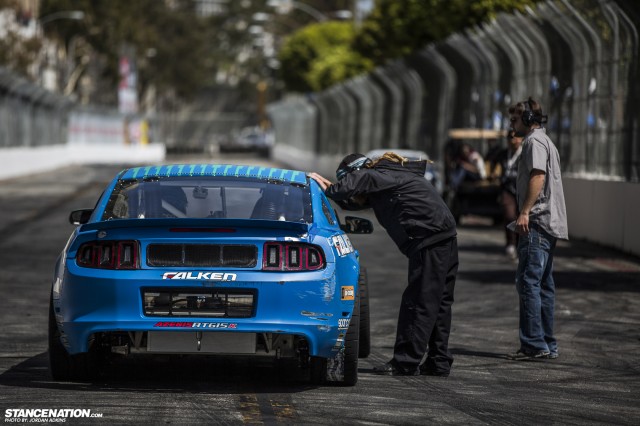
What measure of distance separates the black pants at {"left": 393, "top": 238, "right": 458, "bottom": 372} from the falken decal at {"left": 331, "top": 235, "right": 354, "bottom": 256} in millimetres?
593

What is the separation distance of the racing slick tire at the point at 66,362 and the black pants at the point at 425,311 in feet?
6.06

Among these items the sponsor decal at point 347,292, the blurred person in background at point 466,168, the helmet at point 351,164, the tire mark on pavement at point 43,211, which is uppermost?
the helmet at point 351,164

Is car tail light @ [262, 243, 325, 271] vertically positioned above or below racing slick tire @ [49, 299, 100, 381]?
above

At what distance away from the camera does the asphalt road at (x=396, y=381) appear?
802 centimetres

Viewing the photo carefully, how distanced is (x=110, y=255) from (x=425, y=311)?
2013mm

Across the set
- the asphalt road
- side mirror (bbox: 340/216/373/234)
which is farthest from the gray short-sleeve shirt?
A: side mirror (bbox: 340/216/373/234)

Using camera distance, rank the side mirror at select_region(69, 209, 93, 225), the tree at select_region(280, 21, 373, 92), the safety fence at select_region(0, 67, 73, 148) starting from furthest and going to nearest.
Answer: the tree at select_region(280, 21, 373, 92) < the safety fence at select_region(0, 67, 73, 148) < the side mirror at select_region(69, 209, 93, 225)

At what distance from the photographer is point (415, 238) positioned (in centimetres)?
962

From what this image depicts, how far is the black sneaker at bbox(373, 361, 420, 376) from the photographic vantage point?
962 centimetres

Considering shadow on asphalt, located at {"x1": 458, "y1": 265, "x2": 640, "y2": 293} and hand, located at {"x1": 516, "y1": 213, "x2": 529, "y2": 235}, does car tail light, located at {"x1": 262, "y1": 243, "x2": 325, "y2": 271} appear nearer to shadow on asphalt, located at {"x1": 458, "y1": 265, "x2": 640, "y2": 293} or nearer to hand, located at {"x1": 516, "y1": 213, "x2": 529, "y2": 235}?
hand, located at {"x1": 516, "y1": 213, "x2": 529, "y2": 235}

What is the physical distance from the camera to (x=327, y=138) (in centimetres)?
6506

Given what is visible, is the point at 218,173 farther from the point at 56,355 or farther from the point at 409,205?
the point at 56,355

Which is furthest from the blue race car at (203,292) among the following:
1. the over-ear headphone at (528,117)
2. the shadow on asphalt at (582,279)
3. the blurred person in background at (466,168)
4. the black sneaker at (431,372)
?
the blurred person in background at (466,168)

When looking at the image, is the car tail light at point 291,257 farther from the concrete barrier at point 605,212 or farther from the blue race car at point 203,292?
the concrete barrier at point 605,212
